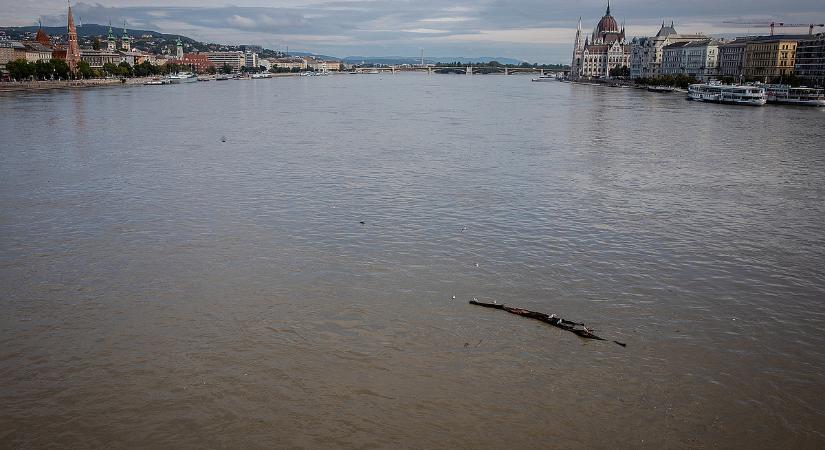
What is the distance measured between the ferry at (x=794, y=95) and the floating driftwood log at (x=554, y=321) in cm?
4991

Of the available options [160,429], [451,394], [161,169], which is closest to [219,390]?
[160,429]

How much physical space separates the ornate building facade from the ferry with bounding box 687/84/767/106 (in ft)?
234

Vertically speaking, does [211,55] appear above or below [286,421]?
above

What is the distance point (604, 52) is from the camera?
131625 mm

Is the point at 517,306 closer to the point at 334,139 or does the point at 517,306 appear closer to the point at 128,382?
the point at 128,382

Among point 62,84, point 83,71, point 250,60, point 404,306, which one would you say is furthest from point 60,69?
point 250,60

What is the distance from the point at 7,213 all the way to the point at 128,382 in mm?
7598

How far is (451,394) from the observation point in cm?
591

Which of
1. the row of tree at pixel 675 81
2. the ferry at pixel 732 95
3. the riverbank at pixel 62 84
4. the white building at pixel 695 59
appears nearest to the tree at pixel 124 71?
the riverbank at pixel 62 84

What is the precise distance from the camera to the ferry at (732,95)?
48750 mm

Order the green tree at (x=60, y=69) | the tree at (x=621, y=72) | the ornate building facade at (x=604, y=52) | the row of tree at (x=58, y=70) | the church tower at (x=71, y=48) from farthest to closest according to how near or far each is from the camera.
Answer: the ornate building facade at (x=604, y=52)
the tree at (x=621, y=72)
the church tower at (x=71, y=48)
the green tree at (x=60, y=69)
the row of tree at (x=58, y=70)

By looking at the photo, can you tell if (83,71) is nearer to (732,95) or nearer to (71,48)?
(71,48)

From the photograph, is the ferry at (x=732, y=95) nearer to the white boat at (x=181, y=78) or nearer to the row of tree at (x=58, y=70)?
the row of tree at (x=58, y=70)

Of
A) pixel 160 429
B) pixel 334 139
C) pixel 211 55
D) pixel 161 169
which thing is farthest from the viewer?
pixel 211 55
